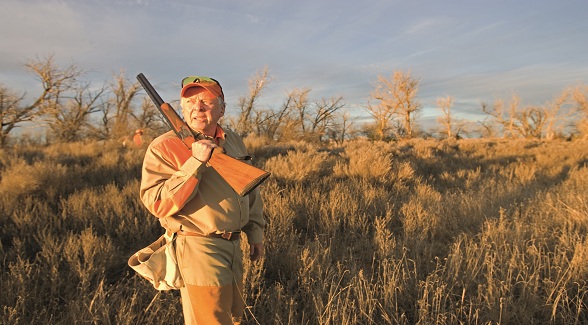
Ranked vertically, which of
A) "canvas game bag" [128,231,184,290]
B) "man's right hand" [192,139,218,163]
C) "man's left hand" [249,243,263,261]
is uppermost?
"man's right hand" [192,139,218,163]

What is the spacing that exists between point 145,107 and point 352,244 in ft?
66.0

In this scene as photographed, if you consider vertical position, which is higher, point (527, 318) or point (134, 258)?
point (134, 258)

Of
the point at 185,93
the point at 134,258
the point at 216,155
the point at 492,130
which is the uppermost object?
the point at 185,93

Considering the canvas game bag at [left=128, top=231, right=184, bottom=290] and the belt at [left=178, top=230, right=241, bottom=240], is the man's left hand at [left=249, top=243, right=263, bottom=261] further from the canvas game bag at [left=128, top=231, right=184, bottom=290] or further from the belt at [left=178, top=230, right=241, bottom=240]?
the canvas game bag at [left=128, top=231, right=184, bottom=290]

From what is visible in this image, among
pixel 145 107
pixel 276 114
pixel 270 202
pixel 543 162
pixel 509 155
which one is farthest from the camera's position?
pixel 276 114

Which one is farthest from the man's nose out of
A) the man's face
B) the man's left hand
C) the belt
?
the man's left hand

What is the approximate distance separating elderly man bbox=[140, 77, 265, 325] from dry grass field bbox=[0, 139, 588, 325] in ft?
3.07

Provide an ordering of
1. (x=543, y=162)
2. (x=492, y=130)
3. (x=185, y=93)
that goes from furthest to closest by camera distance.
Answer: (x=492, y=130), (x=543, y=162), (x=185, y=93)

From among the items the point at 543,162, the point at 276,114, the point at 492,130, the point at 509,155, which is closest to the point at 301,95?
the point at 276,114

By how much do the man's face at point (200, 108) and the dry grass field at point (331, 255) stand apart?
4.76 ft

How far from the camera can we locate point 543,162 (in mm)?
13195

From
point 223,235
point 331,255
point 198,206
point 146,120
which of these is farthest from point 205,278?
point 146,120

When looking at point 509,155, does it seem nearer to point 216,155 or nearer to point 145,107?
point 216,155

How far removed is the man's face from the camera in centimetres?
176
